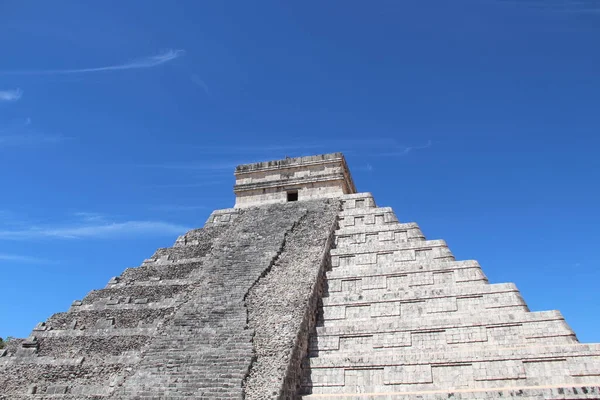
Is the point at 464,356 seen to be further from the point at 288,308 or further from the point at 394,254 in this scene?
the point at 288,308

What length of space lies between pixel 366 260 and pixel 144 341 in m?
4.98

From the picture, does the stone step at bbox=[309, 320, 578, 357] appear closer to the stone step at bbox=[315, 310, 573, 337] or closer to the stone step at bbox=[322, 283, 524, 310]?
the stone step at bbox=[315, 310, 573, 337]

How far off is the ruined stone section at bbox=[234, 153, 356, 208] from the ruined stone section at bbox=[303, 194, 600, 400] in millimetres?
4362

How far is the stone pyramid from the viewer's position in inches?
336

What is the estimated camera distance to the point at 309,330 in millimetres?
9906

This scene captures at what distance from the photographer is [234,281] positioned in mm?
11461

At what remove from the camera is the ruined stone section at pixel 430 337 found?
8406mm

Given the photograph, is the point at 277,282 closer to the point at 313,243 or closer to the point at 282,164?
the point at 313,243

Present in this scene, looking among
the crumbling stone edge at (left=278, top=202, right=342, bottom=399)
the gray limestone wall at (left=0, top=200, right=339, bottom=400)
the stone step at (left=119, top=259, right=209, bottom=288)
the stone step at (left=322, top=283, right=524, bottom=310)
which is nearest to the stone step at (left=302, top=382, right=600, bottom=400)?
the crumbling stone edge at (left=278, top=202, right=342, bottom=399)

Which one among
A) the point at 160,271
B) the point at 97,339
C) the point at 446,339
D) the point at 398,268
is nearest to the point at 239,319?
the point at 97,339

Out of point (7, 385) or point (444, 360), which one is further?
point (7, 385)

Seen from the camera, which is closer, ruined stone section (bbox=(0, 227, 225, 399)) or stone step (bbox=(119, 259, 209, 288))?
ruined stone section (bbox=(0, 227, 225, 399))

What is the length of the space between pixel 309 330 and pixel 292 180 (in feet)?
23.4

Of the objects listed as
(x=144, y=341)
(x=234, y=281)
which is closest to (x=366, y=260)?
(x=234, y=281)
